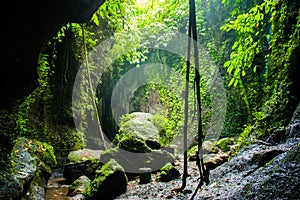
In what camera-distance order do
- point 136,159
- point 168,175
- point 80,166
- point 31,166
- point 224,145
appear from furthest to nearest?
point 224,145
point 136,159
point 80,166
point 168,175
point 31,166

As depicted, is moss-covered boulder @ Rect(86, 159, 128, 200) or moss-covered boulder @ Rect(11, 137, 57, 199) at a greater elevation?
moss-covered boulder @ Rect(11, 137, 57, 199)

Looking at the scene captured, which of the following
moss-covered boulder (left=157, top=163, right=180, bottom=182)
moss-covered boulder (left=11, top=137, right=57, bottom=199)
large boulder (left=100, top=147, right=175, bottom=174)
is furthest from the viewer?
large boulder (left=100, top=147, right=175, bottom=174)

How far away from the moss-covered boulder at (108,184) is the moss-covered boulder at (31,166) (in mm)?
862

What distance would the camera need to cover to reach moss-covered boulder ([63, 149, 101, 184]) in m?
5.59

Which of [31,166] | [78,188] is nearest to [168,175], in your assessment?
[78,188]

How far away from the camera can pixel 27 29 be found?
1.98 meters

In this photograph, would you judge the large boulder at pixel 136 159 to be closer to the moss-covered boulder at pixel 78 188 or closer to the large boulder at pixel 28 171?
the moss-covered boulder at pixel 78 188

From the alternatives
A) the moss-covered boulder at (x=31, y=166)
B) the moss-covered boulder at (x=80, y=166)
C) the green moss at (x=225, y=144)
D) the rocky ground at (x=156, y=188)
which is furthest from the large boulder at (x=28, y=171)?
the green moss at (x=225, y=144)

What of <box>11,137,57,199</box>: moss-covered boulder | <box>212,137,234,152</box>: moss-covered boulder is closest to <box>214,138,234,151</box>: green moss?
<box>212,137,234,152</box>: moss-covered boulder

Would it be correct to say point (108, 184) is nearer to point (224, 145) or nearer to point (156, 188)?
point (156, 188)

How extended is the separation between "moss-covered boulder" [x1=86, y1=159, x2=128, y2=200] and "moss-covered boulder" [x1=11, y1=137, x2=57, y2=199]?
86 cm

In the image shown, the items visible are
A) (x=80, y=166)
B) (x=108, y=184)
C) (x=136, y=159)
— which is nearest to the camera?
(x=108, y=184)

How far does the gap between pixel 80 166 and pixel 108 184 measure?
167 cm

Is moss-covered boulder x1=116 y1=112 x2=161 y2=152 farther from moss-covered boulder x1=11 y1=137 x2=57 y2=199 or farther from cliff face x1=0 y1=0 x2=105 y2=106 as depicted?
cliff face x1=0 y1=0 x2=105 y2=106
